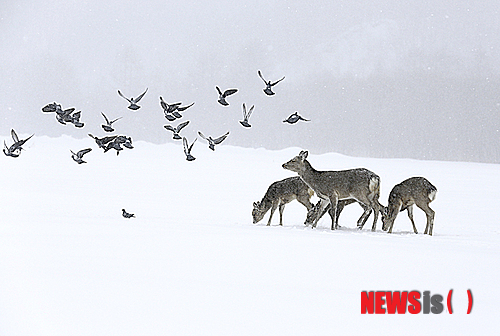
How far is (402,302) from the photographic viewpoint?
4609mm

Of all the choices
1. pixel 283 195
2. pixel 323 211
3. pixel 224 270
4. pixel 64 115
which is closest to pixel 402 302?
pixel 224 270

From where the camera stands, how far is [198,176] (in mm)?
19859

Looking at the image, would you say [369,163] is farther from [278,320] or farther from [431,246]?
[278,320]

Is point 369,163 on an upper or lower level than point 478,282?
upper

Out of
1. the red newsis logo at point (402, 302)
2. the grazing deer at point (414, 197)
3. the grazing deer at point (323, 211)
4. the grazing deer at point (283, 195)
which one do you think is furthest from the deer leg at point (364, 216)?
the red newsis logo at point (402, 302)

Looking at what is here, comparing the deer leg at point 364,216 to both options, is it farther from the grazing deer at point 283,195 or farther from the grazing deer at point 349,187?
the grazing deer at point 283,195

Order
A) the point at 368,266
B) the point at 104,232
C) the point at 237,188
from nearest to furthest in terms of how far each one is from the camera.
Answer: the point at 368,266, the point at 104,232, the point at 237,188

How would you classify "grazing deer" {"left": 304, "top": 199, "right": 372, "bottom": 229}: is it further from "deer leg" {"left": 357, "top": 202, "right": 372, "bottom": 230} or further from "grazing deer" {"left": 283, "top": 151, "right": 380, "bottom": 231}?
"grazing deer" {"left": 283, "top": 151, "right": 380, "bottom": 231}

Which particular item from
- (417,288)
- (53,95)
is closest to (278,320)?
(417,288)

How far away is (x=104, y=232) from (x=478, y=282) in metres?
5.09

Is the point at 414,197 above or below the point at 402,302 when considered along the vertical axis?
above

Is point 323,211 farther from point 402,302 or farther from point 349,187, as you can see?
point 402,302

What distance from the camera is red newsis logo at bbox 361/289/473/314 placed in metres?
4.45

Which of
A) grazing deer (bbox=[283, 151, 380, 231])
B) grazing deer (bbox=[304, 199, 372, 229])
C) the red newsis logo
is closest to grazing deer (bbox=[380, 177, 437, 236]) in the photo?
grazing deer (bbox=[283, 151, 380, 231])
